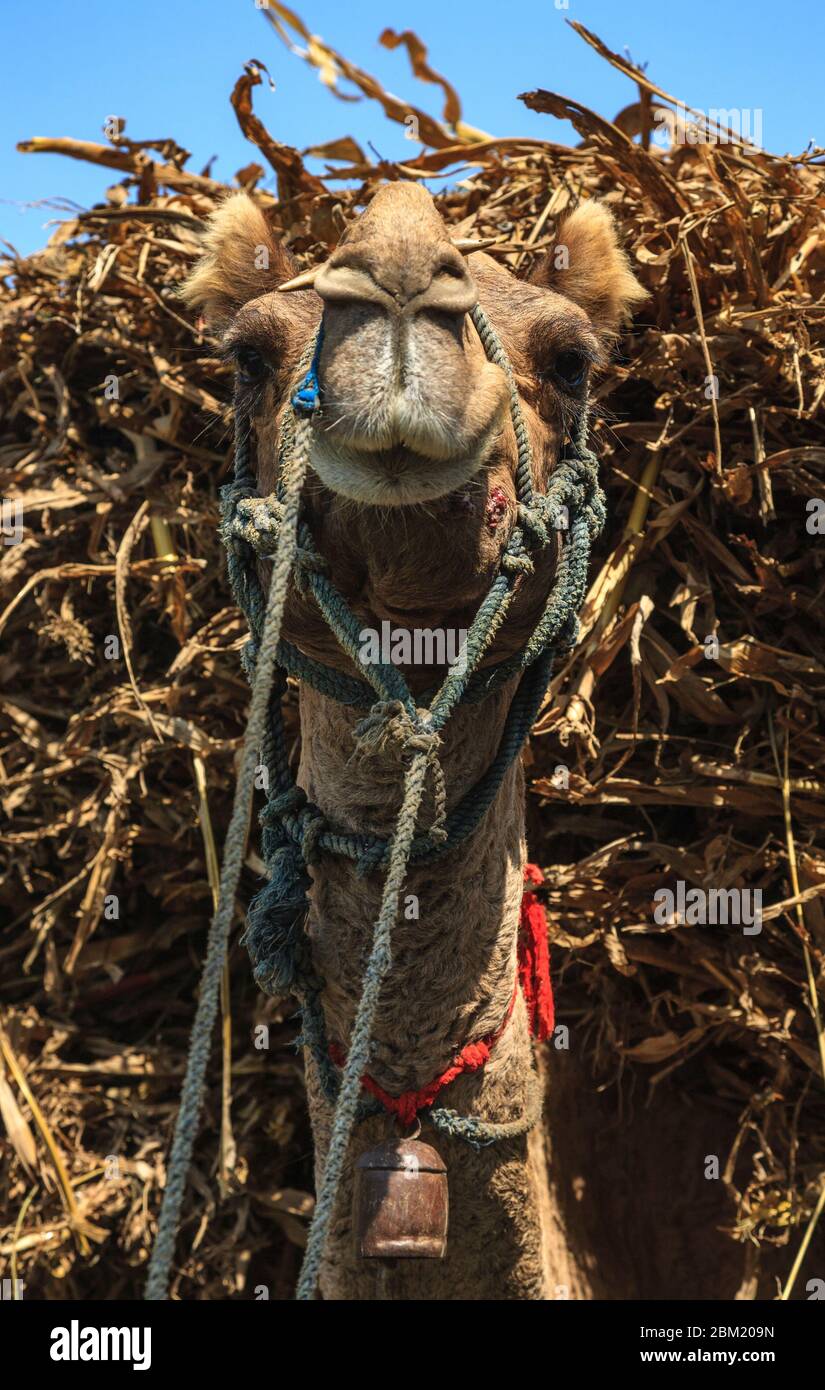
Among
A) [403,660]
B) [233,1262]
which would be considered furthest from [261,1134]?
[403,660]

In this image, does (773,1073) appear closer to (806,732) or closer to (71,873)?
(806,732)

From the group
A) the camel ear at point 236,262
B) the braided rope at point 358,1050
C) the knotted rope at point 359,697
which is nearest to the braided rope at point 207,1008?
the knotted rope at point 359,697

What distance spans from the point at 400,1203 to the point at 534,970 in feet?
2.44

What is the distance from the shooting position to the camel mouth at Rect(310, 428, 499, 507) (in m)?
2.03

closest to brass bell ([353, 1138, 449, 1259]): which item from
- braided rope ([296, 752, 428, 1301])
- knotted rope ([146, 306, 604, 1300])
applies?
knotted rope ([146, 306, 604, 1300])

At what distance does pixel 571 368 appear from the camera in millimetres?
2613

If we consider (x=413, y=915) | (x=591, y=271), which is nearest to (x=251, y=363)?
(x=591, y=271)

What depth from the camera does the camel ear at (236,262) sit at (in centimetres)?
279

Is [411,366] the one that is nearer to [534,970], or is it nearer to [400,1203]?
[400,1203]

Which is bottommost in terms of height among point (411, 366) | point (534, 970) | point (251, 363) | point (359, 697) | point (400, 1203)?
point (400, 1203)

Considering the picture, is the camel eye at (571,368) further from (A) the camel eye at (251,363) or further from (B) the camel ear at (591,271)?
(A) the camel eye at (251,363)

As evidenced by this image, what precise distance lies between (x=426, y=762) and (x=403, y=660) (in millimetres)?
231

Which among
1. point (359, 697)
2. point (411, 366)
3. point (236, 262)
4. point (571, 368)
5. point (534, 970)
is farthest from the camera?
point (534, 970)

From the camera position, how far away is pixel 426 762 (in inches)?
88.3
